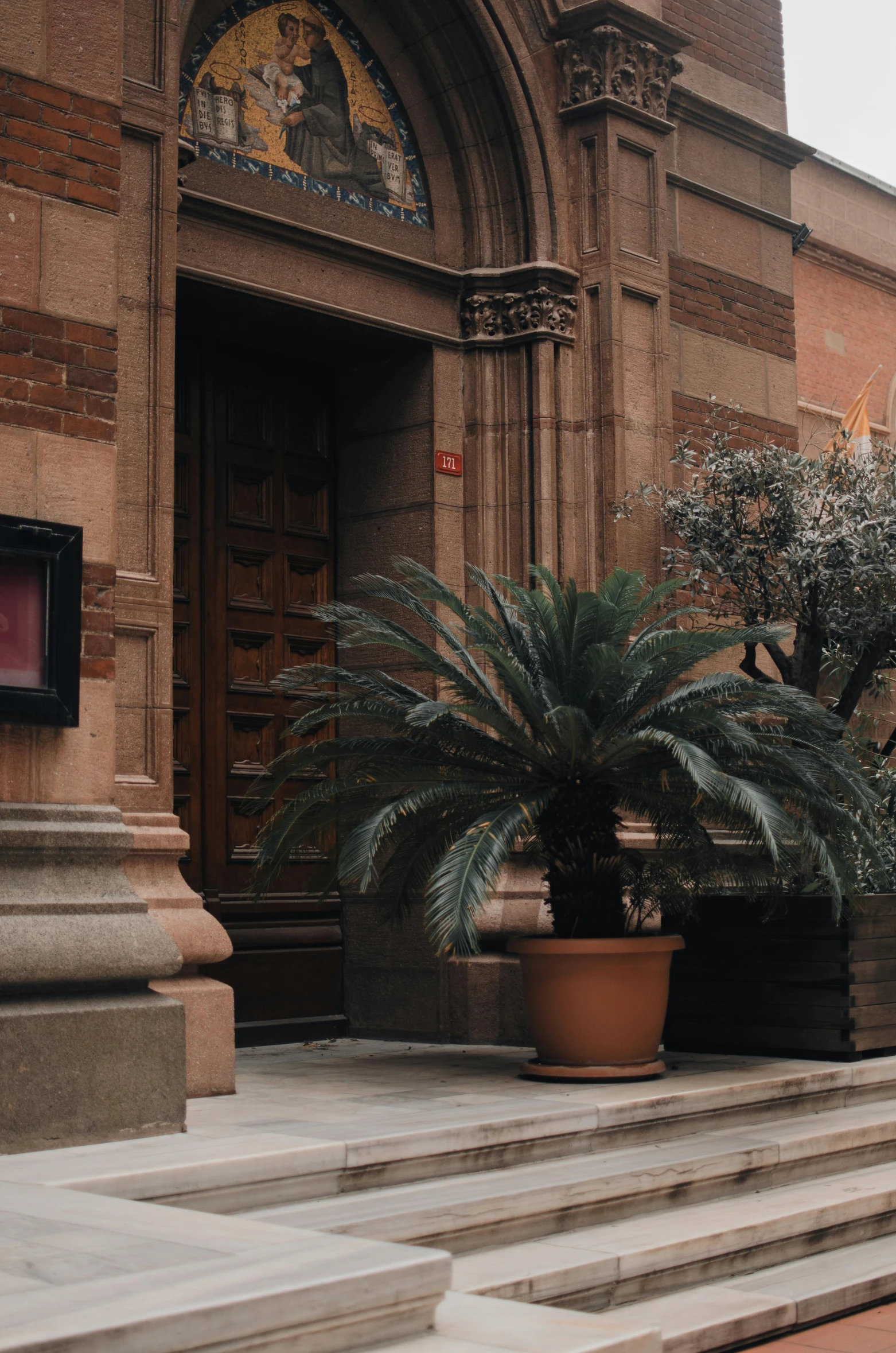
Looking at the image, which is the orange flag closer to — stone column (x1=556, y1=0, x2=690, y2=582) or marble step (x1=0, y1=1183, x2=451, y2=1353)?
stone column (x1=556, y1=0, x2=690, y2=582)

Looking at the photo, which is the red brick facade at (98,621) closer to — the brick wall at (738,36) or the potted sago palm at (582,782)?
the potted sago palm at (582,782)

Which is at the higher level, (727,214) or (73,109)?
(727,214)

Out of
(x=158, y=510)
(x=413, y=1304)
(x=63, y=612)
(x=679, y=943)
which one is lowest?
(x=413, y=1304)

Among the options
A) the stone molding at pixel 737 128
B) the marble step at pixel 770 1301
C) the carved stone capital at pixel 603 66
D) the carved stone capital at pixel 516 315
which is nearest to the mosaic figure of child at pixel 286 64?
the carved stone capital at pixel 516 315

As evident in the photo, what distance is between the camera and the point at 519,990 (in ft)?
29.0

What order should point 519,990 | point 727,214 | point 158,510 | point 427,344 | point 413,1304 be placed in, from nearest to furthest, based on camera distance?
point 413,1304 → point 158,510 → point 519,990 → point 427,344 → point 727,214

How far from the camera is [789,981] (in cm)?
789

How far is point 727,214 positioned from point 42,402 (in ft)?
20.8

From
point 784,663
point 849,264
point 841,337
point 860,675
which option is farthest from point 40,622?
point 849,264

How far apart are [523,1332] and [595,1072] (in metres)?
3.20

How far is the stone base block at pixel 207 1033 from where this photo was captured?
6.58 m

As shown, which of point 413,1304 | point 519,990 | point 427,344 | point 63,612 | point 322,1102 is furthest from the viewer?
point 427,344

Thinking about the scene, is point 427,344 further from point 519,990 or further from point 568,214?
point 519,990

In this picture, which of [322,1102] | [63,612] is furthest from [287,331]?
[322,1102]
